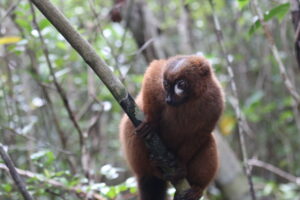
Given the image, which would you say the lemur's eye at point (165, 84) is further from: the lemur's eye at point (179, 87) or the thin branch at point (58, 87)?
the thin branch at point (58, 87)

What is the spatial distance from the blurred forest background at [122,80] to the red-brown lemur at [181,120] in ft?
1.42

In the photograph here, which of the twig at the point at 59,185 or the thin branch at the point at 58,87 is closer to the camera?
the twig at the point at 59,185

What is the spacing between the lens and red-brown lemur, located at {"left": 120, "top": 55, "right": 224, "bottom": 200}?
3.78 meters

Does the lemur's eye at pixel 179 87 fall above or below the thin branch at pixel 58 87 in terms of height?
below

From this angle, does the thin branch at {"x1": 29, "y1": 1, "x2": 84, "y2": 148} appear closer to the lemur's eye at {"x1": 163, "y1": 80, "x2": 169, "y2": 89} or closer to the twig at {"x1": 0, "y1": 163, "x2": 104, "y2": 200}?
the twig at {"x1": 0, "y1": 163, "x2": 104, "y2": 200}

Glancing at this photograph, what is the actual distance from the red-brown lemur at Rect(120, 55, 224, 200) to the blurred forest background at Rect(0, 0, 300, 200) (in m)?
0.43

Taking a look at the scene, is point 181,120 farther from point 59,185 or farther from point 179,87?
point 59,185

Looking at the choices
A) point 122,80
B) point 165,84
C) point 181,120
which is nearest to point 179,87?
point 165,84

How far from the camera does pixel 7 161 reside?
7.72ft

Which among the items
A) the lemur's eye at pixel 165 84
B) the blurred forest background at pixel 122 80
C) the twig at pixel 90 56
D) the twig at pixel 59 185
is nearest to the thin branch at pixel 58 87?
the blurred forest background at pixel 122 80

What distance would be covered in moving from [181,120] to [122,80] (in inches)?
32.7

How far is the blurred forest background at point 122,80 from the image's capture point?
4738mm

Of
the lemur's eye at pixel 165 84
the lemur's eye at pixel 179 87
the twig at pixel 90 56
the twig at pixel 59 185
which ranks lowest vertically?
the twig at pixel 59 185

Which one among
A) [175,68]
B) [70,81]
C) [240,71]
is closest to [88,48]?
[175,68]
